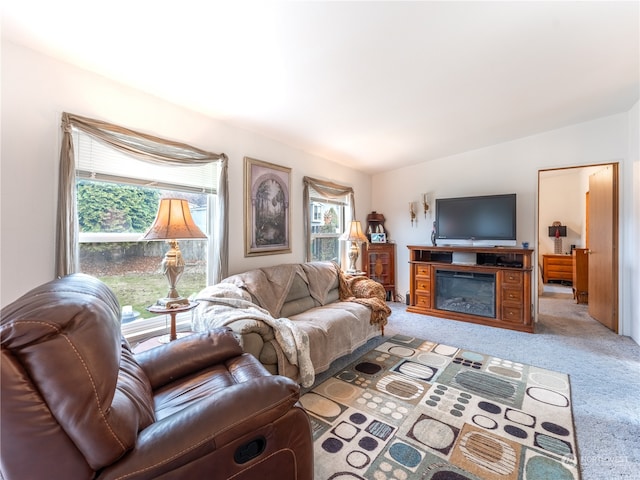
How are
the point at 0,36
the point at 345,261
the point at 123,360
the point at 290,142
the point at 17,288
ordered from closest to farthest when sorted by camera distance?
the point at 123,360 < the point at 0,36 < the point at 17,288 < the point at 290,142 < the point at 345,261

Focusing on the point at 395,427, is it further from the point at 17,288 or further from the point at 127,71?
the point at 127,71

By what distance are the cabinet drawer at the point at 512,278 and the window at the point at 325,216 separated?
2336 millimetres

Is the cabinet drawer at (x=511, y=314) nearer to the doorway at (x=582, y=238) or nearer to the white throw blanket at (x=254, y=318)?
the doorway at (x=582, y=238)

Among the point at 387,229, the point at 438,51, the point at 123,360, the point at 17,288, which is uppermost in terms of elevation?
the point at 438,51

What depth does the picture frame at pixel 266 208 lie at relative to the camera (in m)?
3.09

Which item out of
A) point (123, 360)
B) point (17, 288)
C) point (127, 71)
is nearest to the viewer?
point (123, 360)

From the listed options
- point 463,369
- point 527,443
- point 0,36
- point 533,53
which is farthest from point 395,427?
point 0,36

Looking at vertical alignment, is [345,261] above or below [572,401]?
above

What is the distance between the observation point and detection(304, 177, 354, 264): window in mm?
3930

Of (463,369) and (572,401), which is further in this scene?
(463,369)

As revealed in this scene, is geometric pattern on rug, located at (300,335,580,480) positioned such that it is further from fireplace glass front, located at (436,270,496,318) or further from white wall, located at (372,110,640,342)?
white wall, located at (372,110,640,342)

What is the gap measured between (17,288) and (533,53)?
386 cm

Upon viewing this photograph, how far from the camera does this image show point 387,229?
17.3 ft

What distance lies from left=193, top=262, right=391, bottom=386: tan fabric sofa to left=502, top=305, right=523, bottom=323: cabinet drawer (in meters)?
1.74
